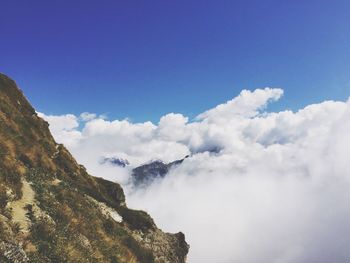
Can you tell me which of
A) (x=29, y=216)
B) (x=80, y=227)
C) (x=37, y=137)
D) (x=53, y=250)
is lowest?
(x=53, y=250)

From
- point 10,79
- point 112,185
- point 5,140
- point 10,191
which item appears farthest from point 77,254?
point 10,79

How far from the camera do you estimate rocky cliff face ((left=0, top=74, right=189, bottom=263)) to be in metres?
17.4

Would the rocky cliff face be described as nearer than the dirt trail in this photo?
Yes

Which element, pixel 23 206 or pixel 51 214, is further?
pixel 51 214

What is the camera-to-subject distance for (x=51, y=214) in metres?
21.5

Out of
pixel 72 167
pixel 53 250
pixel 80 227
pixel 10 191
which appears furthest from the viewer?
pixel 72 167

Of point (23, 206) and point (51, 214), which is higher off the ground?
point (51, 214)

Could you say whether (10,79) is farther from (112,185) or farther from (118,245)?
(118,245)

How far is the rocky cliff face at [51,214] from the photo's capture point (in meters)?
17.4

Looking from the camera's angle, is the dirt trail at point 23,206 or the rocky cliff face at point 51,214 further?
the dirt trail at point 23,206

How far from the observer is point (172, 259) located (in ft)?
123

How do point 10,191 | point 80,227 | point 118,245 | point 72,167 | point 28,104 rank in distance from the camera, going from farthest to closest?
point 28,104 → point 72,167 → point 118,245 → point 80,227 → point 10,191

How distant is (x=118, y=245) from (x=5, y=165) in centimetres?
848

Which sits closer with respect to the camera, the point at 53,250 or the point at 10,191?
the point at 53,250
